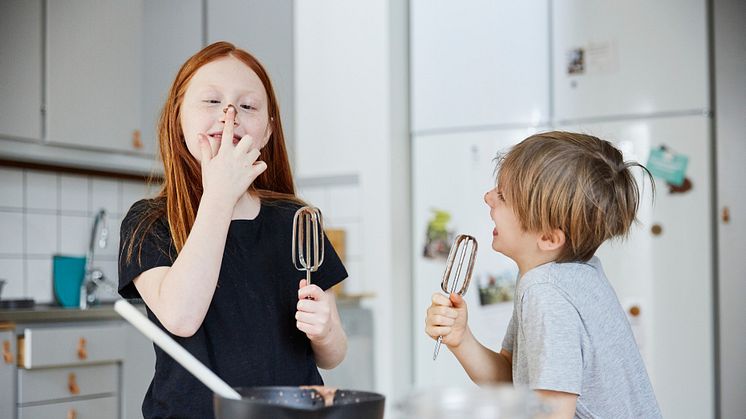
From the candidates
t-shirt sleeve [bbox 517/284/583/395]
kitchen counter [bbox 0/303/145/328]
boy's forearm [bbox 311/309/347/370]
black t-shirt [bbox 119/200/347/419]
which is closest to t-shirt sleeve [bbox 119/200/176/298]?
black t-shirt [bbox 119/200/347/419]

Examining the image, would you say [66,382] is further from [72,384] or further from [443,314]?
[443,314]

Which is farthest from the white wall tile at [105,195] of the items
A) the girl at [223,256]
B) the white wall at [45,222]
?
the girl at [223,256]

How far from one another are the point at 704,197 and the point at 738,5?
2.16 feet

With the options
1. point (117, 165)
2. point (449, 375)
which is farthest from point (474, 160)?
point (117, 165)

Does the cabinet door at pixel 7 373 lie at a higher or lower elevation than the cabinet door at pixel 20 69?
lower

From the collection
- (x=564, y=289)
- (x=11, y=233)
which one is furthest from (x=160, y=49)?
(x=564, y=289)

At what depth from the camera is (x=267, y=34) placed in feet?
11.3

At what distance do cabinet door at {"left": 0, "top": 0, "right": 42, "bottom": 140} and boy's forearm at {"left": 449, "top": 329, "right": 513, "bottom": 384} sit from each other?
178 cm

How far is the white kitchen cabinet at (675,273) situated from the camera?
290 cm

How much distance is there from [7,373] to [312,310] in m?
1.52

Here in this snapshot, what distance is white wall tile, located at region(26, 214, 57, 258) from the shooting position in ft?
9.19

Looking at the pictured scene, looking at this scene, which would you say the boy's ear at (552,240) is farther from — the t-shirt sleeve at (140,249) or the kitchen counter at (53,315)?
the kitchen counter at (53,315)

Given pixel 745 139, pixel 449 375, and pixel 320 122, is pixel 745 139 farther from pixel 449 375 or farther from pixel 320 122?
pixel 320 122

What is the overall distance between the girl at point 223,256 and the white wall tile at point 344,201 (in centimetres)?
224
